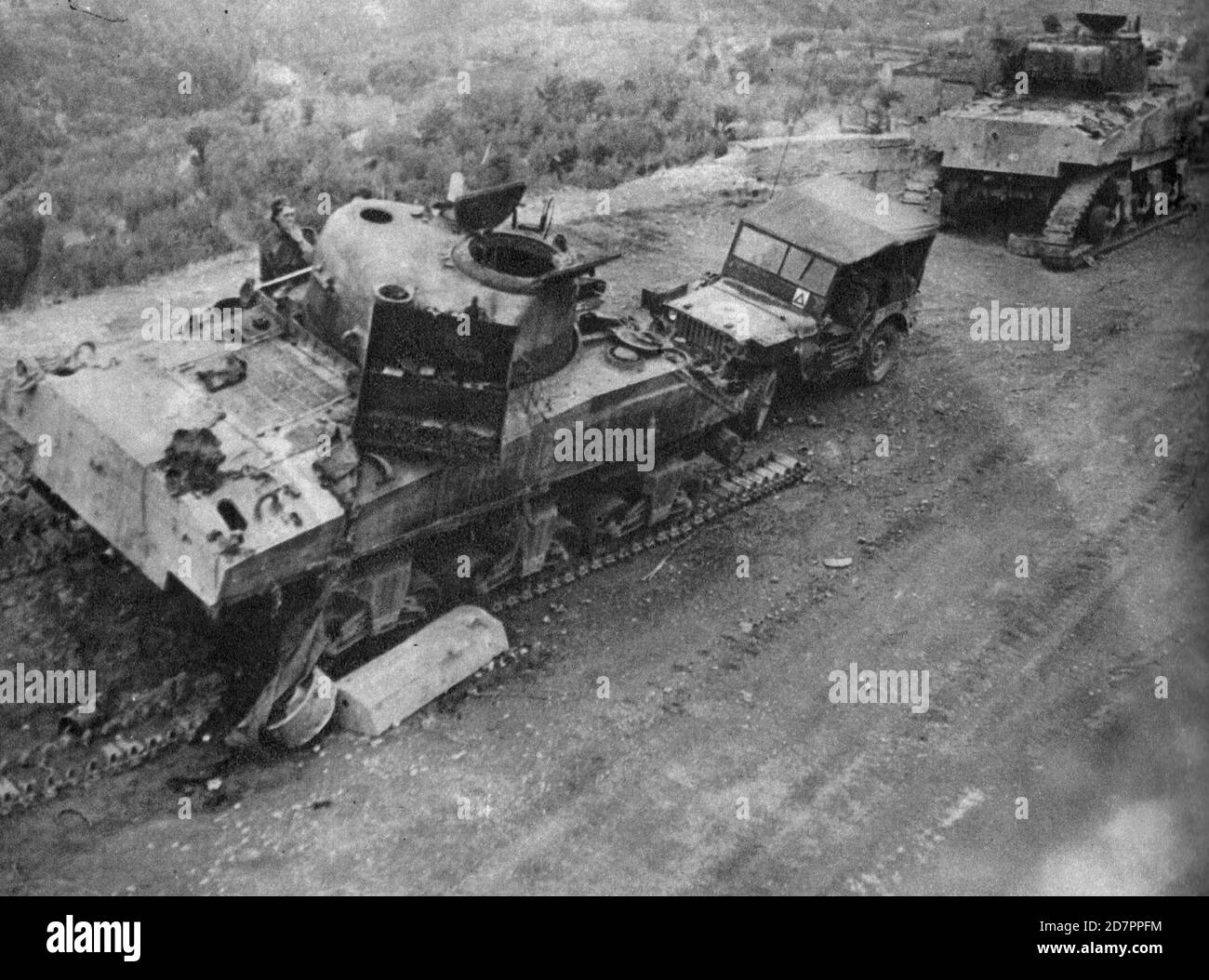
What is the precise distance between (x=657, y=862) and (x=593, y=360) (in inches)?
170

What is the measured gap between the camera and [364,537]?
8.02 meters

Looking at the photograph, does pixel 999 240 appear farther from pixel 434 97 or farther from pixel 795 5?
pixel 795 5

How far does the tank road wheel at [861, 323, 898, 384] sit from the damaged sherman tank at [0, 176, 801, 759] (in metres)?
3.54

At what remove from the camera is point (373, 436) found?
26.1 ft

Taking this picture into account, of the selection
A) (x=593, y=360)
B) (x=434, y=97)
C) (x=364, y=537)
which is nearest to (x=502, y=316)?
(x=593, y=360)

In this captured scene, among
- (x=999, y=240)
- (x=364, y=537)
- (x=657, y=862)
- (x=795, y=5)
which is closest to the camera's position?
(x=657, y=862)

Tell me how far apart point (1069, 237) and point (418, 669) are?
13076 millimetres
